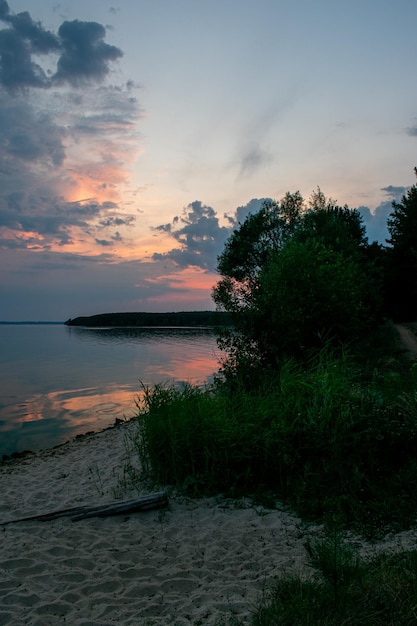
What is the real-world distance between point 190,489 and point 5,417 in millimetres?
16999

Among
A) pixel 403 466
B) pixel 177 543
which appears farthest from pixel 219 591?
pixel 403 466

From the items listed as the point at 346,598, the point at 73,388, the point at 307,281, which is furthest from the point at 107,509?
the point at 73,388

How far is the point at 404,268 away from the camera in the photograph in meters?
38.2

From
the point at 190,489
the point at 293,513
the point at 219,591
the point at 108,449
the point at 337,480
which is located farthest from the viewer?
the point at 108,449

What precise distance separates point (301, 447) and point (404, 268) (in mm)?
33687

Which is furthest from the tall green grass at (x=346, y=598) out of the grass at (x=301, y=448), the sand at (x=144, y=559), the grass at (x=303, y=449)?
the grass at (x=301, y=448)

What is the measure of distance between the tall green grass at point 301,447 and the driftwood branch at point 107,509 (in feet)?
2.67

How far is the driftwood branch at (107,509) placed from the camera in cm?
766

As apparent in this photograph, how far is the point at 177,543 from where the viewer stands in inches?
265

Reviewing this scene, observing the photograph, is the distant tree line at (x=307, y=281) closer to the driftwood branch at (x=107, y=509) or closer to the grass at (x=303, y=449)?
the grass at (x=303, y=449)

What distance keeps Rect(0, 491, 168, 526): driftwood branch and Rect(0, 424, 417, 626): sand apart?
117mm

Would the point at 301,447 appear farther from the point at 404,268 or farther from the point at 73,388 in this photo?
the point at 404,268

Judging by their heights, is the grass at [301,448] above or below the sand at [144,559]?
above

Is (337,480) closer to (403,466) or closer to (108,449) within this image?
→ (403,466)
